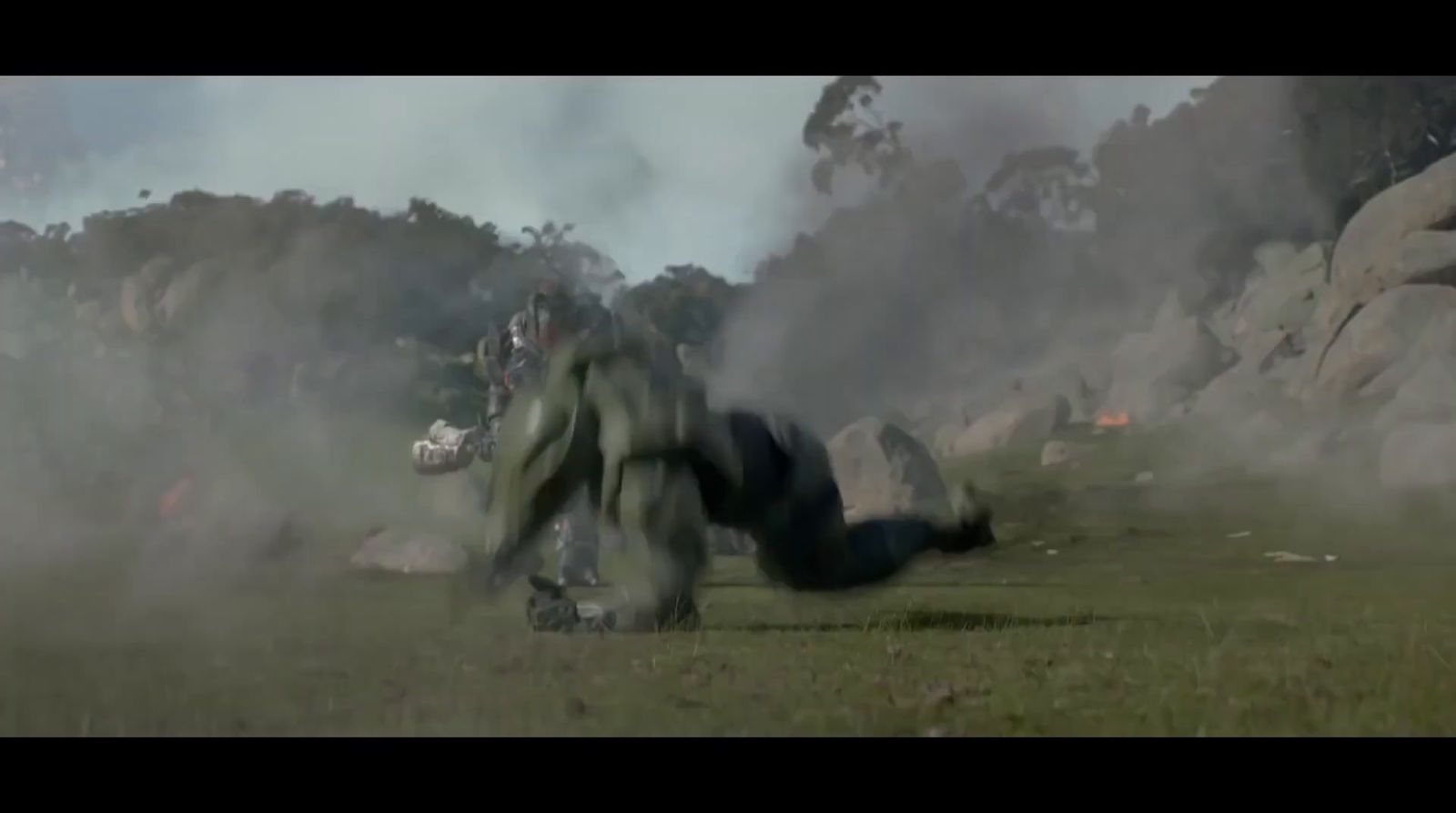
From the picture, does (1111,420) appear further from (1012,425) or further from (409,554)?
(409,554)

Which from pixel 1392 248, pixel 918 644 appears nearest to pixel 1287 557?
pixel 1392 248

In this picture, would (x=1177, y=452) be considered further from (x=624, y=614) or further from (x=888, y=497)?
(x=624, y=614)

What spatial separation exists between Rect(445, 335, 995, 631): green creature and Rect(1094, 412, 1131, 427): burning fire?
390 mm

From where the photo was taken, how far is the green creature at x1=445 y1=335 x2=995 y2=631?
7.58 feet

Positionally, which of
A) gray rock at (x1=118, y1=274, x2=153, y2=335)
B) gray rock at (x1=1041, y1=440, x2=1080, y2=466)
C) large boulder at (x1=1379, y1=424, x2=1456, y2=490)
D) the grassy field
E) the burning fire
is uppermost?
gray rock at (x1=118, y1=274, x2=153, y2=335)

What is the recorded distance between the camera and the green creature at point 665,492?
2311 millimetres

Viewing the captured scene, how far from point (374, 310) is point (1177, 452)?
1612mm

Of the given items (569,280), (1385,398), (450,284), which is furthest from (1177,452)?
(450,284)

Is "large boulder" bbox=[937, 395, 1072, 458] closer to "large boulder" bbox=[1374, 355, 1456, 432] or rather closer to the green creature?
the green creature

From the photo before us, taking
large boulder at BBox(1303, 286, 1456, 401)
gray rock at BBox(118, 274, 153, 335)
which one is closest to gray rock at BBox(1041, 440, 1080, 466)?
large boulder at BBox(1303, 286, 1456, 401)

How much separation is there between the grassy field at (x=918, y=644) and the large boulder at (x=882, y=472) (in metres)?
0.12

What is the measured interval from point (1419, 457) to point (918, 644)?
1.27 metres

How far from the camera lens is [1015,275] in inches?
103

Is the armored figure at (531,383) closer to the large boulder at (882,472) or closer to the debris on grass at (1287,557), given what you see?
the large boulder at (882,472)
